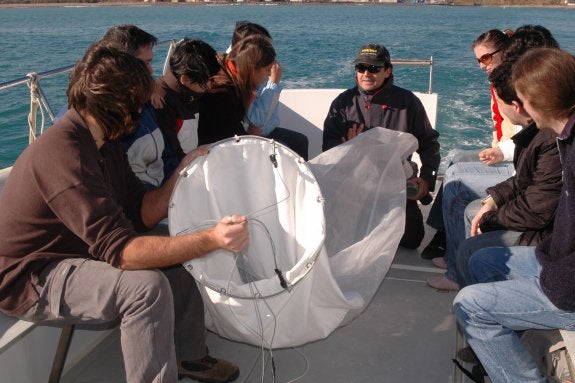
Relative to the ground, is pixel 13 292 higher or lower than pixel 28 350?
higher

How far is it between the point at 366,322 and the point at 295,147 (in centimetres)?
143

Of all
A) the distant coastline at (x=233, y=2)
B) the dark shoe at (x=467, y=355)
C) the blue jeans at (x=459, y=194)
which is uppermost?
the blue jeans at (x=459, y=194)

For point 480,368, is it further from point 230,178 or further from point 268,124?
point 268,124

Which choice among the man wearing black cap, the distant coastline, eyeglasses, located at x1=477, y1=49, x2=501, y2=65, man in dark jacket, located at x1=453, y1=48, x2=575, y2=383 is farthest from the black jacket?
the distant coastline

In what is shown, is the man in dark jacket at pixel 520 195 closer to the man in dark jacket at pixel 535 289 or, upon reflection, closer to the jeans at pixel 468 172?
the man in dark jacket at pixel 535 289

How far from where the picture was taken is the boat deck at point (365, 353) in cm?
206

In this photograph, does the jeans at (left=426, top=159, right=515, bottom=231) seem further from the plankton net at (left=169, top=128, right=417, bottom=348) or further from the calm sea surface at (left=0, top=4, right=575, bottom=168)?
the calm sea surface at (left=0, top=4, right=575, bottom=168)

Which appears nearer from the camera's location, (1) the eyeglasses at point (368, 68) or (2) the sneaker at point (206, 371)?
(2) the sneaker at point (206, 371)

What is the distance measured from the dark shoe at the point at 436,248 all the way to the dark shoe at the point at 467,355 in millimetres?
906

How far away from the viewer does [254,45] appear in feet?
9.34

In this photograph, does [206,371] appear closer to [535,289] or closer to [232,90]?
[535,289]

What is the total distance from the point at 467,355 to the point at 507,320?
44 centimetres

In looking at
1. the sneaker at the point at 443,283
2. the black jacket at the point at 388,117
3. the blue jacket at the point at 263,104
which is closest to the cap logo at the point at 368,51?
the black jacket at the point at 388,117

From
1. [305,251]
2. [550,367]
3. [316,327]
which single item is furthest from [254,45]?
[550,367]
